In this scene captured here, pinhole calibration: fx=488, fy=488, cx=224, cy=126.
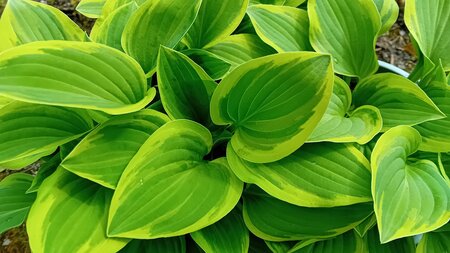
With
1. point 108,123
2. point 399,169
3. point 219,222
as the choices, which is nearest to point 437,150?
point 399,169

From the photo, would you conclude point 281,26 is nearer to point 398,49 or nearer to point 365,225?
point 365,225

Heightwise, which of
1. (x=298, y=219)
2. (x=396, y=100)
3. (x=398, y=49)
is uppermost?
(x=396, y=100)

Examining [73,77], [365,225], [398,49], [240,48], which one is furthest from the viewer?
[398,49]

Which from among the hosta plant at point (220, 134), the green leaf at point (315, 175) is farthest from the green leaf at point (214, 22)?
the green leaf at point (315, 175)

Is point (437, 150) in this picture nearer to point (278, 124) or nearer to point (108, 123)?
point (278, 124)

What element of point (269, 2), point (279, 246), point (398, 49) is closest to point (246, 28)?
point (269, 2)

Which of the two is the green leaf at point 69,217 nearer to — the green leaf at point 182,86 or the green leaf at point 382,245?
the green leaf at point 182,86
